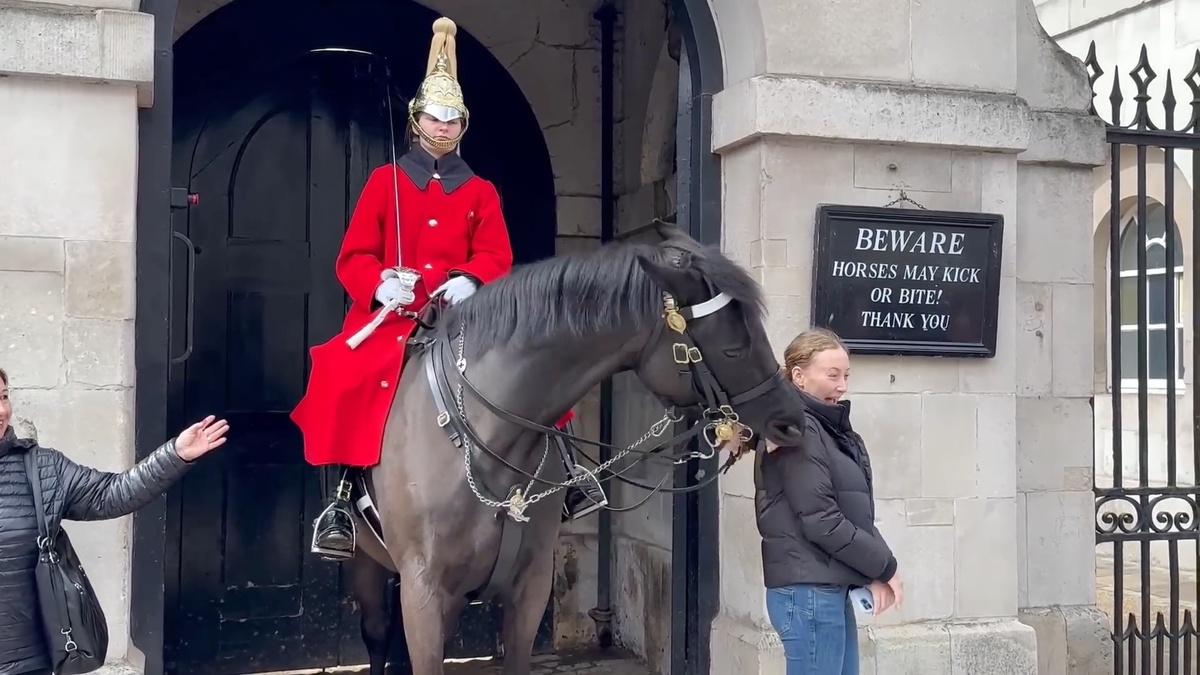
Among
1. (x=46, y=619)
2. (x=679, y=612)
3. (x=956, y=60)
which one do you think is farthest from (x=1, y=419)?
(x=956, y=60)

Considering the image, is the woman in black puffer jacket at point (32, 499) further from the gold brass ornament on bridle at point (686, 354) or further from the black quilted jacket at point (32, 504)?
the gold brass ornament on bridle at point (686, 354)

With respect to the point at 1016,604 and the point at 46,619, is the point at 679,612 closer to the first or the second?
the point at 1016,604

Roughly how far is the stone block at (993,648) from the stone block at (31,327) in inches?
142

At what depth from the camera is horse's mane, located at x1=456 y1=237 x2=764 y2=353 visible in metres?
3.33

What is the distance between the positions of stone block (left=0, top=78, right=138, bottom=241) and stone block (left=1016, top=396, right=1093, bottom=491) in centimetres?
392

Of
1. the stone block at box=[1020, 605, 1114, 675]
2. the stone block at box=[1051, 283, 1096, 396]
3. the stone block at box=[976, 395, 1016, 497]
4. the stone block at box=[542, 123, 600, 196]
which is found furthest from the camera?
the stone block at box=[542, 123, 600, 196]

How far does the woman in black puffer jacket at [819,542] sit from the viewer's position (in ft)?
10.8

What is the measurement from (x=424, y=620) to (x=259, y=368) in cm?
289

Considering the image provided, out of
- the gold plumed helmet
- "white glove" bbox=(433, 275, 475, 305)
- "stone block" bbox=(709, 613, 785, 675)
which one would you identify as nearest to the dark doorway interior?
the gold plumed helmet

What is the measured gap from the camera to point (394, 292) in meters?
4.00

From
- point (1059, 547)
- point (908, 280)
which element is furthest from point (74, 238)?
point (1059, 547)

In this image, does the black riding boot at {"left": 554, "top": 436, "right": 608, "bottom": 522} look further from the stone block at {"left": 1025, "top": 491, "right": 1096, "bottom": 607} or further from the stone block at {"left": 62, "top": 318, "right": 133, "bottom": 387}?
the stone block at {"left": 1025, "top": 491, "right": 1096, "bottom": 607}

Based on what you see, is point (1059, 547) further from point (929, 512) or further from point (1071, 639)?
point (929, 512)

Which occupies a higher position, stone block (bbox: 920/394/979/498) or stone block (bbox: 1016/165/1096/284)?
stone block (bbox: 1016/165/1096/284)
